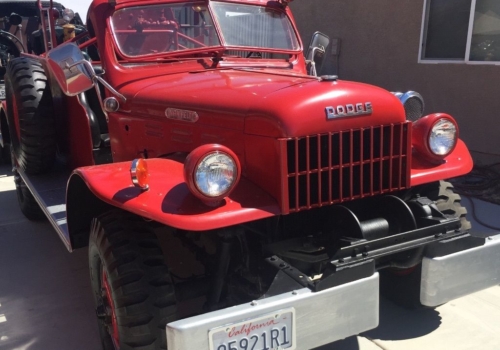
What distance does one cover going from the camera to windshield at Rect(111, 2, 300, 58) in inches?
139

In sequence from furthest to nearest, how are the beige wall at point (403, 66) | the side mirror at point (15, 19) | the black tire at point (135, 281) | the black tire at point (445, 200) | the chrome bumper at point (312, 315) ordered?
1. the side mirror at point (15, 19)
2. the beige wall at point (403, 66)
3. the black tire at point (445, 200)
4. the black tire at point (135, 281)
5. the chrome bumper at point (312, 315)

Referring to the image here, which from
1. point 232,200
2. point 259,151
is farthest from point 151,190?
point 259,151

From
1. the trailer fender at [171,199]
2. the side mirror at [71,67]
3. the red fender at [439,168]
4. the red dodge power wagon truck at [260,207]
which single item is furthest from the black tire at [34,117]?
the red fender at [439,168]

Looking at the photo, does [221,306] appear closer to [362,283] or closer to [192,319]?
[192,319]

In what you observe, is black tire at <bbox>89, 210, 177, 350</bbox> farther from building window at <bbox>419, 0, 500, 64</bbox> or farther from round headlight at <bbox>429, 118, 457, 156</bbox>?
building window at <bbox>419, 0, 500, 64</bbox>

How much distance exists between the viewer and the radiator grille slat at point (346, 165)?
2391mm

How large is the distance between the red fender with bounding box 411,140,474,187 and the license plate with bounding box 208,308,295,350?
1.09 m

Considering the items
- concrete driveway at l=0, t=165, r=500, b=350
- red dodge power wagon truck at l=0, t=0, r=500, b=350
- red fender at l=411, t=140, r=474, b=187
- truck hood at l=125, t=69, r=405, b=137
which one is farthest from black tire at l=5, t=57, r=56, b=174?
red fender at l=411, t=140, r=474, b=187

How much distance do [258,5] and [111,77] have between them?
50.5 inches

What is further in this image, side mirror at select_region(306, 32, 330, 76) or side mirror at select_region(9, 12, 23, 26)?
side mirror at select_region(9, 12, 23, 26)

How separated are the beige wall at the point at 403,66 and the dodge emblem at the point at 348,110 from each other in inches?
177

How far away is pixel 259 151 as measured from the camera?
8.05 feet

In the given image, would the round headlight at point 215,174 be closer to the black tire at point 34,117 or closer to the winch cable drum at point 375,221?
the winch cable drum at point 375,221

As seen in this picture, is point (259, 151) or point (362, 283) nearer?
point (362, 283)
